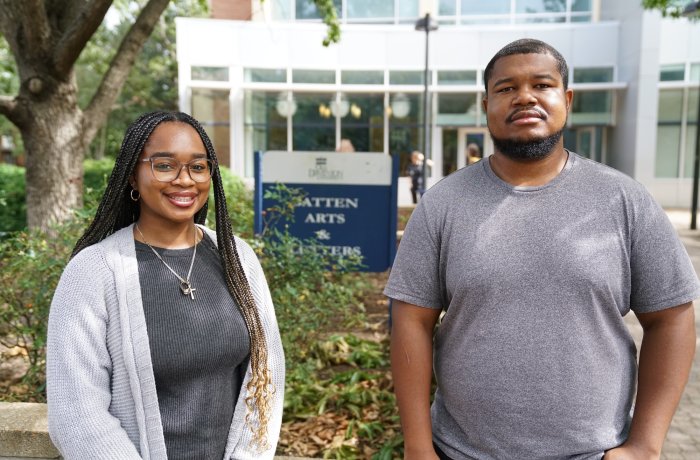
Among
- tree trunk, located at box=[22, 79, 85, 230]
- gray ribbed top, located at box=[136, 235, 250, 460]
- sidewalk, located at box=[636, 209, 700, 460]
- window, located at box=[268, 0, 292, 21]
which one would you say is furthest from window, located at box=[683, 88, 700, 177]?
gray ribbed top, located at box=[136, 235, 250, 460]

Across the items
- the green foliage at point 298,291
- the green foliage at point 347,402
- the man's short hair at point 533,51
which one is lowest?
the green foliage at point 347,402

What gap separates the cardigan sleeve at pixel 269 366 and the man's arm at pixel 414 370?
1.32 ft

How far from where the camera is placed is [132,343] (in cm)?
171

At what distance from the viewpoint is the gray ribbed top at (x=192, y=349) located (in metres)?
1.80

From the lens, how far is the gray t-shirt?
1706 mm

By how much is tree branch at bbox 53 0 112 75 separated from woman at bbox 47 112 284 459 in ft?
13.7

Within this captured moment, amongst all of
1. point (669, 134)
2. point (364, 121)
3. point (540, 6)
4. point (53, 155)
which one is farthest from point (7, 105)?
point (669, 134)

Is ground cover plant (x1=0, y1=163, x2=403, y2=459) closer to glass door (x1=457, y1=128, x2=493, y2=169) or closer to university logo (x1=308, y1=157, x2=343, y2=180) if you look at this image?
university logo (x1=308, y1=157, x2=343, y2=180)

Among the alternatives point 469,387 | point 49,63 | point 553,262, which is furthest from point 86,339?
point 49,63

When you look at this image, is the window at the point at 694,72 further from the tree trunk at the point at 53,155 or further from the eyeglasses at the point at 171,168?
the eyeglasses at the point at 171,168

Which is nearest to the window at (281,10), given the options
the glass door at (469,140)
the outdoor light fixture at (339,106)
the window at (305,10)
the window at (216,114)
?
the window at (305,10)

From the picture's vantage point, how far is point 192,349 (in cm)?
182

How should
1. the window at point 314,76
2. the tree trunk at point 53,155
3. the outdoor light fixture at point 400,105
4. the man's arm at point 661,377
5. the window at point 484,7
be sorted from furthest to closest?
the window at point 484,7
the outdoor light fixture at point 400,105
the window at point 314,76
the tree trunk at point 53,155
the man's arm at point 661,377

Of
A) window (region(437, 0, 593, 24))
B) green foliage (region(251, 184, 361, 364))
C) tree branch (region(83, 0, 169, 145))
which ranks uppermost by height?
window (region(437, 0, 593, 24))
